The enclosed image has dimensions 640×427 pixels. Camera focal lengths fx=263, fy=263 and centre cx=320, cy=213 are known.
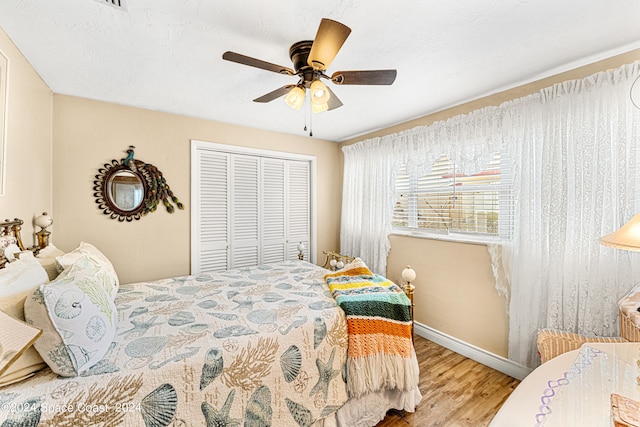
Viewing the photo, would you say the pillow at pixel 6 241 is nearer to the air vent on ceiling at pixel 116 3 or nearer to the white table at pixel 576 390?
the air vent on ceiling at pixel 116 3

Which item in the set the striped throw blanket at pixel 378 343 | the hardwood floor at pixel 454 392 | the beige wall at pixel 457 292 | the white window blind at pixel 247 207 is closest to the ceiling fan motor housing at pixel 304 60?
the striped throw blanket at pixel 378 343

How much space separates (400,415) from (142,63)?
124 inches

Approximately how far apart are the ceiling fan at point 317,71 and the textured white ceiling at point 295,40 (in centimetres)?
12

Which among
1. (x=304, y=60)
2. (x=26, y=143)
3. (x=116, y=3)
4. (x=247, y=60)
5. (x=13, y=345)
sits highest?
(x=116, y=3)

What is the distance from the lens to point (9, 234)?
5.38 feet

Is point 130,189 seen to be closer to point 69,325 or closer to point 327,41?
point 69,325

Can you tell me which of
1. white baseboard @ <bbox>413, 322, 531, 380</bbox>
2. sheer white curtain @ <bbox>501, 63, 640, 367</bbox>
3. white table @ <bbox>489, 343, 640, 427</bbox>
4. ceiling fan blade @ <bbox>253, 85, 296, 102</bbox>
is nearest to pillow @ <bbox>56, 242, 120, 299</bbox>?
ceiling fan blade @ <bbox>253, 85, 296, 102</bbox>

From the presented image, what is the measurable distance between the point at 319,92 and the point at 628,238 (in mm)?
1741

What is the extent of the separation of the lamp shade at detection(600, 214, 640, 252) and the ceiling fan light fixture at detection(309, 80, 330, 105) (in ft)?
5.48

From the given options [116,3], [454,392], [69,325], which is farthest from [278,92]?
[454,392]

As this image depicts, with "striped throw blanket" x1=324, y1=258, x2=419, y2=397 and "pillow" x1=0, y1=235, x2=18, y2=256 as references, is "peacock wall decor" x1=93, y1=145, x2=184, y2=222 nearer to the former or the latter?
"pillow" x1=0, y1=235, x2=18, y2=256

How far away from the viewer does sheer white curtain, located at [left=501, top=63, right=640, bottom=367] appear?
1.72 m

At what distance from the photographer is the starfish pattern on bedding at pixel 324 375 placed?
5.15 ft

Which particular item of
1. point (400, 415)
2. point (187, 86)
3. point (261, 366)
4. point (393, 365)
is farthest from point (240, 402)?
point (187, 86)
